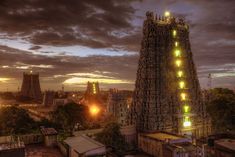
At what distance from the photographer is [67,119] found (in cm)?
5256

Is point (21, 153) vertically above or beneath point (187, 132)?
above

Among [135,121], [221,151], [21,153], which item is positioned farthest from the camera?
[135,121]

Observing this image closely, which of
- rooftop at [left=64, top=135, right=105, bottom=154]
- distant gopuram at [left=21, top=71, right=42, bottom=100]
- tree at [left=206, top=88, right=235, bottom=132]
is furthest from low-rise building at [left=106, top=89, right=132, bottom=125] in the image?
distant gopuram at [left=21, top=71, right=42, bottom=100]

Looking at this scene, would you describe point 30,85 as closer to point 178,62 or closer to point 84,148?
point 178,62

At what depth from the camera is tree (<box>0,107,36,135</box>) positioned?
41.6 metres

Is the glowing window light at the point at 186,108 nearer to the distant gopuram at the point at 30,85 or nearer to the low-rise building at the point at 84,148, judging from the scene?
the low-rise building at the point at 84,148

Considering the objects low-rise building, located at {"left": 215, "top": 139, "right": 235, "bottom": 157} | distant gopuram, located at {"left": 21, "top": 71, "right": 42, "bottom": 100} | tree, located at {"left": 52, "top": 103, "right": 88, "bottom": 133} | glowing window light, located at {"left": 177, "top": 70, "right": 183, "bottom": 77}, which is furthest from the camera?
distant gopuram, located at {"left": 21, "top": 71, "right": 42, "bottom": 100}

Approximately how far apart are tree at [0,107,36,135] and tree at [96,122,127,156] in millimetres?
14175

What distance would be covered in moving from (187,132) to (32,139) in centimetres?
2793

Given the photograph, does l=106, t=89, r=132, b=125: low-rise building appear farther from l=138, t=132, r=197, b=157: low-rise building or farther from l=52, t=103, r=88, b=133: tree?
l=138, t=132, r=197, b=157: low-rise building

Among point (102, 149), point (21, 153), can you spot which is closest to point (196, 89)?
point (102, 149)

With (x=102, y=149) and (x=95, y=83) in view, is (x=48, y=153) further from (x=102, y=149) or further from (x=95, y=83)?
(x=95, y=83)

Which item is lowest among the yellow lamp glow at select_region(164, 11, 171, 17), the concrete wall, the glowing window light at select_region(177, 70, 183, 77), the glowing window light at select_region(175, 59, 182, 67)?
the concrete wall

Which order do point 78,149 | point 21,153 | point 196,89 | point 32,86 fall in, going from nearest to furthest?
point 21,153
point 78,149
point 196,89
point 32,86
